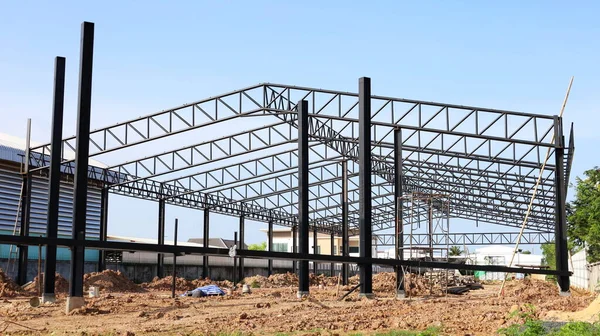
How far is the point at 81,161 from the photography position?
21859mm

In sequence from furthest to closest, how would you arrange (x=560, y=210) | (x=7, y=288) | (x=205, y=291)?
(x=560, y=210) → (x=205, y=291) → (x=7, y=288)

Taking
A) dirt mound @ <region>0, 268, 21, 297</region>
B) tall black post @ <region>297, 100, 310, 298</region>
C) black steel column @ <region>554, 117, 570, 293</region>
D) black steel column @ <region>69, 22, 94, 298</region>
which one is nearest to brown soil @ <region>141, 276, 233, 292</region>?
dirt mound @ <region>0, 268, 21, 297</region>

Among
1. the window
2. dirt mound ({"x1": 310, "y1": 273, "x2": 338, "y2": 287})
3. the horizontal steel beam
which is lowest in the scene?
dirt mound ({"x1": 310, "y1": 273, "x2": 338, "y2": 287})

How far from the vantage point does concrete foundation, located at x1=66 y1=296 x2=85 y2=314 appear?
21141 mm

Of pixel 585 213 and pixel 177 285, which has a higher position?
pixel 585 213

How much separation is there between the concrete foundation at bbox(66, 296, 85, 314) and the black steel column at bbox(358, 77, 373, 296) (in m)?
11.9

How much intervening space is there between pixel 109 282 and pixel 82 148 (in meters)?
22.5

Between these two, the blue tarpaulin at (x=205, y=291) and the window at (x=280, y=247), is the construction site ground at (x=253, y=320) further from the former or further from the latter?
the window at (x=280, y=247)

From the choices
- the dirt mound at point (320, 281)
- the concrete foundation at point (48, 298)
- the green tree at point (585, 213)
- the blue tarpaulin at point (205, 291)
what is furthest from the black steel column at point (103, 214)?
the green tree at point (585, 213)

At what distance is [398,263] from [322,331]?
1413cm

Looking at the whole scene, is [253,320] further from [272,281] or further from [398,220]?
[272,281]

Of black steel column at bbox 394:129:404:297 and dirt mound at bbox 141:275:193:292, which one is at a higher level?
black steel column at bbox 394:129:404:297

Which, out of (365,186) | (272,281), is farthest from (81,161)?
(272,281)

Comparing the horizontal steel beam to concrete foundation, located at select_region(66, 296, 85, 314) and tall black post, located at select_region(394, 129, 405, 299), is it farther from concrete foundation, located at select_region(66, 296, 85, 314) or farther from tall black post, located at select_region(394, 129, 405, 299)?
tall black post, located at select_region(394, 129, 405, 299)
